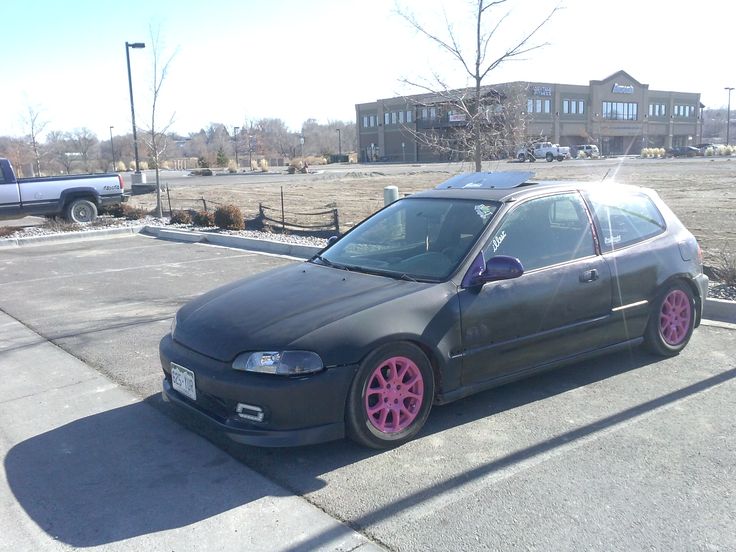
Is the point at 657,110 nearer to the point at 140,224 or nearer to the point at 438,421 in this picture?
the point at 140,224

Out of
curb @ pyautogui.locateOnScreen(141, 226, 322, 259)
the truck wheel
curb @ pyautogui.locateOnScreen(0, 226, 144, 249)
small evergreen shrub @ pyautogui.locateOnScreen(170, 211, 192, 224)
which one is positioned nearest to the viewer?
curb @ pyautogui.locateOnScreen(141, 226, 322, 259)

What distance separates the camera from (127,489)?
12.3ft

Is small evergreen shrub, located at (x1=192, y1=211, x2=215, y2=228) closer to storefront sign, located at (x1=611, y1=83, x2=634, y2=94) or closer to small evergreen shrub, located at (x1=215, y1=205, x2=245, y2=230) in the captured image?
small evergreen shrub, located at (x1=215, y1=205, x2=245, y2=230)

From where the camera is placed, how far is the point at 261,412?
3.81m

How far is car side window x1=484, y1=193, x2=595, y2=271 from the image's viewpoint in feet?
15.8

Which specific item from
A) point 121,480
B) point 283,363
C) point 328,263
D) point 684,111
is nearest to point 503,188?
point 328,263

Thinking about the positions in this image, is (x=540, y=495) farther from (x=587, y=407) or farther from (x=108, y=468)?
(x=108, y=468)

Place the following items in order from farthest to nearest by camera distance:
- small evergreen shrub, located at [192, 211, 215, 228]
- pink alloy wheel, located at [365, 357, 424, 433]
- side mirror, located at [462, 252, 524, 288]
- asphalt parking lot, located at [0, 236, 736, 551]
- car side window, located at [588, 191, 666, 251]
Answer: small evergreen shrub, located at [192, 211, 215, 228] < car side window, located at [588, 191, 666, 251] < side mirror, located at [462, 252, 524, 288] < pink alloy wheel, located at [365, 357, 424, 433] < asphalt parking lot, located at [0, 236, 736, 551]

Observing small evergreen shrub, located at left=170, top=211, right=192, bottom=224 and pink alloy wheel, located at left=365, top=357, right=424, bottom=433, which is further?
small evergreen shrub, located at left=170, top=211, right=192, bottom=224

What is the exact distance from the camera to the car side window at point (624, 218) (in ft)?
17.7

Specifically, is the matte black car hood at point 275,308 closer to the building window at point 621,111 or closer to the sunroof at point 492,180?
the sunroof at point 492,180

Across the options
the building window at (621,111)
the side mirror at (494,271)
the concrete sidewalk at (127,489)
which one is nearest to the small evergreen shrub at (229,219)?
the concrete sidewalk at (127,489)

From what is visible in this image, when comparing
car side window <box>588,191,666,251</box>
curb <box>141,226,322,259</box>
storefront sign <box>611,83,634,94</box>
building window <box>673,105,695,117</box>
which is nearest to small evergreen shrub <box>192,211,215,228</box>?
curb <box>141,226,322,259</box>

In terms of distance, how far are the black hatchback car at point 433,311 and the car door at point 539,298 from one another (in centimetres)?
1
